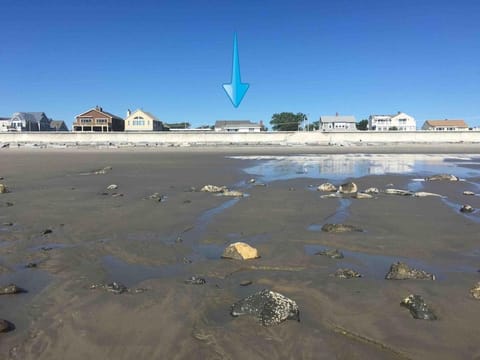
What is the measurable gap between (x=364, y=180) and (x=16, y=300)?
14.4m

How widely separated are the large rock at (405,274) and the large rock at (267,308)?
5.48 ft

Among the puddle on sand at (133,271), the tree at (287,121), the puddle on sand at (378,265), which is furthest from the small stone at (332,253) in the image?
the tree at (287,121)

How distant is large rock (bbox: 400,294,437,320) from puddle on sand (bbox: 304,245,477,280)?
880 mm

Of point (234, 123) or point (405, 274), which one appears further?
point (234, 123)

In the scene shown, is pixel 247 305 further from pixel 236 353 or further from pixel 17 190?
pixel 17 190

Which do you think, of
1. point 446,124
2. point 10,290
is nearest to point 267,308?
point 10,290

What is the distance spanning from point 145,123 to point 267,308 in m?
99.3

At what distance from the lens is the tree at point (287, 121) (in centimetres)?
11954

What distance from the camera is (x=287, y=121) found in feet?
406

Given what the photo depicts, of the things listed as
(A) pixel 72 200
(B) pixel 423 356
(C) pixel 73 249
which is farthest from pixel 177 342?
(A) pixel 72 200

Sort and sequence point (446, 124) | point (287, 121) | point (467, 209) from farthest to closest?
point (287, 121)
point (446, 124)
point (467, 209)

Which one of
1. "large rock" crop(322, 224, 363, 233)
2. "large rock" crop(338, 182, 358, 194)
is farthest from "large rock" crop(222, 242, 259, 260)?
"large rock" crop(338, 182, 358, 194)

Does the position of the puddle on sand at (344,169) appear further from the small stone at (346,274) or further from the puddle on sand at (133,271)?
the small stone at (346,274)

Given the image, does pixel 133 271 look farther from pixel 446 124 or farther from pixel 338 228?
pixel 446 124
